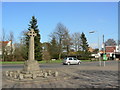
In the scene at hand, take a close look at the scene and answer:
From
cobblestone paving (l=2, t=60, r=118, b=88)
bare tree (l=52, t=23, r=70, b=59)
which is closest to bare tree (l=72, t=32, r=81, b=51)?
bare tree (l=52, t=23, r=70, b=59)

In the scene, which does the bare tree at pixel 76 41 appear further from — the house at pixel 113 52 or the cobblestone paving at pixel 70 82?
the cobblestone paving at pixel 70 82

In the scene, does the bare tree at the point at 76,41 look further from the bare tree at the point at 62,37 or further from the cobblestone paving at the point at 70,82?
the cobblestone paving at the point at 70,82

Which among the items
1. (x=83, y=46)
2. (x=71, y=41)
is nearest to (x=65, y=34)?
(x=71, y=41)

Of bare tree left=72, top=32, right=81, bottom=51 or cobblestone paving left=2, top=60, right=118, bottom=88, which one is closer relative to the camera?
cobblestone paving left=2, top=60, right=118, bottom=88

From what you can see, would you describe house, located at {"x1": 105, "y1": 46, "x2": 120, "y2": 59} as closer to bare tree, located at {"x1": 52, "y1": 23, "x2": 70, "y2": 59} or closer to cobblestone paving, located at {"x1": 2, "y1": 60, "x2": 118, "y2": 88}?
bare tree, located at {"x1": 52, "y1": 23, "x2": 70, "y2": 59}

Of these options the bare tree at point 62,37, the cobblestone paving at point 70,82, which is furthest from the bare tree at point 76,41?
the cobblestone paving at point 70,82

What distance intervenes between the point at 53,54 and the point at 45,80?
5098cm

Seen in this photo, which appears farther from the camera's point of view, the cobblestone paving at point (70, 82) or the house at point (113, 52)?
the house at point (113, 52)

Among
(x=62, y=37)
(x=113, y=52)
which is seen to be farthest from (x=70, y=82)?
(x=113, y=52)

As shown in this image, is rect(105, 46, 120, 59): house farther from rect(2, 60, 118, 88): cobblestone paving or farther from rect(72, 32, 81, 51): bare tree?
rect(2, 60, 118, 88): cobblestone paving

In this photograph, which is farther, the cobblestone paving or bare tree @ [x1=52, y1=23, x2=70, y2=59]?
bare tree @ [x1=52, y1=23, x2=70, y2=59]

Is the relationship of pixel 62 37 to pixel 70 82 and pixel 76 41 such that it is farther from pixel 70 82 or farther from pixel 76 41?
pixel 70 82

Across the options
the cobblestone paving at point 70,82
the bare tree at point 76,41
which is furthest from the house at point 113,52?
the cobblestone paving at point 70,82

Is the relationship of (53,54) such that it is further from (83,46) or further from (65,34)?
(83,46)
